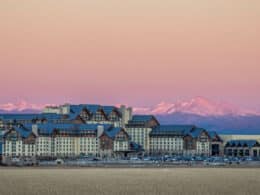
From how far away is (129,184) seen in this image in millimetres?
121688

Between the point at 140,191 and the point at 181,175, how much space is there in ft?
119

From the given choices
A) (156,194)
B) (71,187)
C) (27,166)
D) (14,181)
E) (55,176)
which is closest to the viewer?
(156,194)

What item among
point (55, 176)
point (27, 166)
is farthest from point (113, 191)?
point (27, 166)

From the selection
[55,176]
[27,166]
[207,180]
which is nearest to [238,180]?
[207,180]

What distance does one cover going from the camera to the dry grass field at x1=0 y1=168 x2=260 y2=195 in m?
110

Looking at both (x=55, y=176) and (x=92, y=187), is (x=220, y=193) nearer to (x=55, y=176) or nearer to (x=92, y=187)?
(x=92, y=187)

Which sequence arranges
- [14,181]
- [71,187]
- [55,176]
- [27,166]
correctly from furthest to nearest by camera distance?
[27,166], [55,176], [14,181], [71,187]

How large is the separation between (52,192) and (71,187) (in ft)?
26.7

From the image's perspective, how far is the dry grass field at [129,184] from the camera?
10981 cm

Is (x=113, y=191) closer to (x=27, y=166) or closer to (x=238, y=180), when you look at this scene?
(x=238, y=180)

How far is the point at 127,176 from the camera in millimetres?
141250

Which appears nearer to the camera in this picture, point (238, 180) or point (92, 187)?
point (92, 187)

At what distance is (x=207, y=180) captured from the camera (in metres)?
131

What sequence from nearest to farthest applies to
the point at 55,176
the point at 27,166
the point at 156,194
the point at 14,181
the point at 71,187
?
the point at 156,194
the point at 71,187
the point at 14,181
the point at 55,176
the point at 27,166
